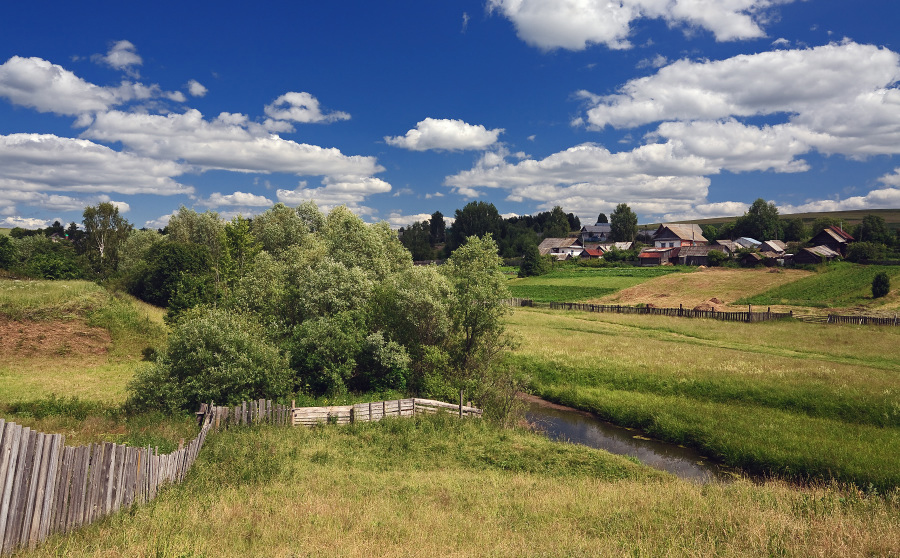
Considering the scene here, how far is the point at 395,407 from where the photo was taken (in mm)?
22906

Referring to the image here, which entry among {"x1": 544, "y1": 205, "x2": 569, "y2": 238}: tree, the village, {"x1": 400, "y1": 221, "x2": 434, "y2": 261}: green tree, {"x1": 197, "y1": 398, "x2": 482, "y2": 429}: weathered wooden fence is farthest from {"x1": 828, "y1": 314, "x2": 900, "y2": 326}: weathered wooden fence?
{"x1": 544, "y1": 205, "x2": 569, "y2": 238}: tree

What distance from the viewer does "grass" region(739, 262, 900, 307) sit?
64.2 metres

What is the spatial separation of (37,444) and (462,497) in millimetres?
9582

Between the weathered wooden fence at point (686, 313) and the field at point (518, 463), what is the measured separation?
38.1 ft

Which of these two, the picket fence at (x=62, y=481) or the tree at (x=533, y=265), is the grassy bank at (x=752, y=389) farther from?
the tree at (x=533, y=265)

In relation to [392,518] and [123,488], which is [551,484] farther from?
[123,488]

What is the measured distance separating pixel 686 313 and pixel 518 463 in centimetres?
4780

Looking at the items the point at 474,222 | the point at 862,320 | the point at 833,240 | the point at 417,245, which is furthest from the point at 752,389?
the point at 474,222

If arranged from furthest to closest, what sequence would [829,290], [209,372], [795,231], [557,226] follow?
1. [557,226]
2. [795,231]
3. [829,290]
4. [209,372]

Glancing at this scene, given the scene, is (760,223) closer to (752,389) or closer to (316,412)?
(752,389)

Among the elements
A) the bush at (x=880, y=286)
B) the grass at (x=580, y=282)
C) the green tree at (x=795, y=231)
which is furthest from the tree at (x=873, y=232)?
the bush at (x=880, y=286)

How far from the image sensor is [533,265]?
Result: 114438 millimetres

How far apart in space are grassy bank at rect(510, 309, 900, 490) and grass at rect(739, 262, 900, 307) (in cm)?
2021

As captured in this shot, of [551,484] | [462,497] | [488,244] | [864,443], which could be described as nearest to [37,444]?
[462,497]
